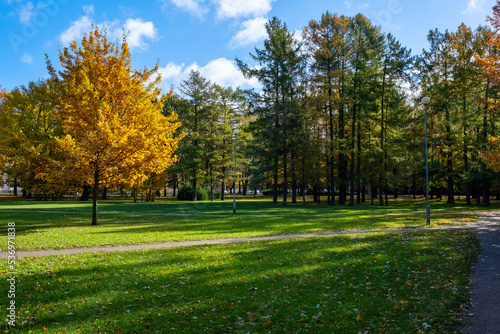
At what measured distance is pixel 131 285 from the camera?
661 centimetres

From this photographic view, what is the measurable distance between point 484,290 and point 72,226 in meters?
16.1

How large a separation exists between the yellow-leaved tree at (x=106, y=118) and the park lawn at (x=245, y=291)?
620 centimetres

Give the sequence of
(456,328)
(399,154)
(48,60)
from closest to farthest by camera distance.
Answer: (456,328)
(48,60)
(399,154)

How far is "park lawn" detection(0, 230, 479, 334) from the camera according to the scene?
195 inches

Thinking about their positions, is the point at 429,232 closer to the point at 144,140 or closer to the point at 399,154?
the point at 144,140

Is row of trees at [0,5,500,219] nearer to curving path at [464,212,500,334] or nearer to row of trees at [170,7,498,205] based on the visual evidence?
row of trees at [170,7,498,205]

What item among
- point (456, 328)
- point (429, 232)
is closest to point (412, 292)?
point (456, 328)

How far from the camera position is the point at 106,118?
14.3 m

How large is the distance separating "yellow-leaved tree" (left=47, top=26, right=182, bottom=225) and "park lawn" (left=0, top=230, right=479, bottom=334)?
6.20m

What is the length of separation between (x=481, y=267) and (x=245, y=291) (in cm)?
629

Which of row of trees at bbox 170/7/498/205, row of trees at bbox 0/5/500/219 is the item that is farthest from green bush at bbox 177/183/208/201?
row of trees at bbox 170/7/498/205

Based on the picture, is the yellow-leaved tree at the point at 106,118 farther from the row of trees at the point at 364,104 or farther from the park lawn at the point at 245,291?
the row of trees at the point at 364,104

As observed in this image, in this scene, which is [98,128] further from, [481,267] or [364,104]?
[364,104]

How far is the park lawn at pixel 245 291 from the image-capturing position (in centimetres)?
496
